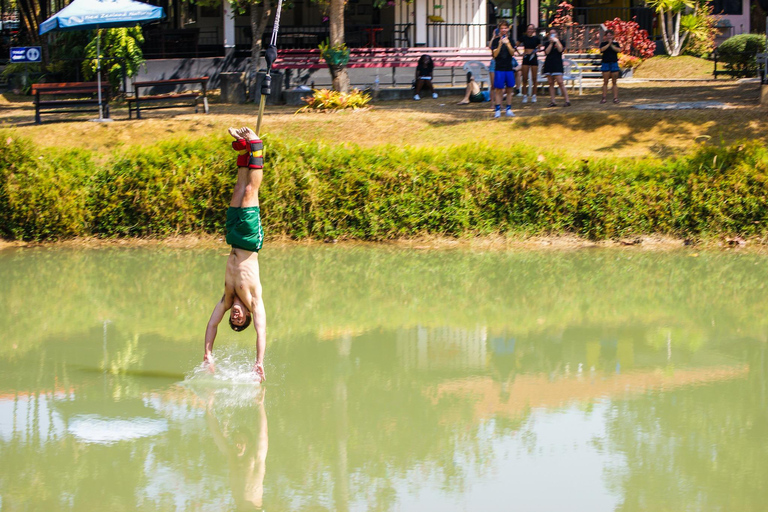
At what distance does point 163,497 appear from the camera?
19.2 ft

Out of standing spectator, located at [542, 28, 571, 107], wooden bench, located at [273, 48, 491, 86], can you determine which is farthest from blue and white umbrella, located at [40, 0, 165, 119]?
standing spectator, located at [542, 28, 571, 107]

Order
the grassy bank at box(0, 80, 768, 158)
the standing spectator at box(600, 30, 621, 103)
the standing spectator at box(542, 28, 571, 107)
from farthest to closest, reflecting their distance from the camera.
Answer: the standing spectator at box(600, 30, 621, 103) → the standing spectator at box(542, 28, 571, 107) → the grassy bank at box(0, 80, 768, 158)

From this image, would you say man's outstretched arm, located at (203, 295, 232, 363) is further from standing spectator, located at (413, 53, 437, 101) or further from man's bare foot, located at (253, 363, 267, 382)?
standing spectator, located at (413, 53, 437, 101)

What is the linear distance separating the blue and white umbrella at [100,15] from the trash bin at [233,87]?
435 centimetres

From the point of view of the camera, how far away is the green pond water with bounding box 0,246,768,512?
5992 millimetres

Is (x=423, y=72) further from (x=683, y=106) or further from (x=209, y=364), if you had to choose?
(x=209, y=364)

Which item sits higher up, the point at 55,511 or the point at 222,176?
the point at 222,176

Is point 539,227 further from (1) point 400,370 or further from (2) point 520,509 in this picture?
(2) point 520,509

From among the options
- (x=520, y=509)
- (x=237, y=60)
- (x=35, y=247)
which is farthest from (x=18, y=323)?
(x=237, y=60)

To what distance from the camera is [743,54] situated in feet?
81.0

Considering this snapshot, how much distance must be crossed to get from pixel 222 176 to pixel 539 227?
4573 mm

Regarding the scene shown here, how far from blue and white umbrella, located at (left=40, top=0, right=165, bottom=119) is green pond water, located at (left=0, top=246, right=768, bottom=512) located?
6675 mm

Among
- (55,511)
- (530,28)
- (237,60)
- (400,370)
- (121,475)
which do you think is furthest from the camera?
(237,60)

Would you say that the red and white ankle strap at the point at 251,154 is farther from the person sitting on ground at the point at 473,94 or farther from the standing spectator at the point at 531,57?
the person sitting on ground at the point at 473,94
